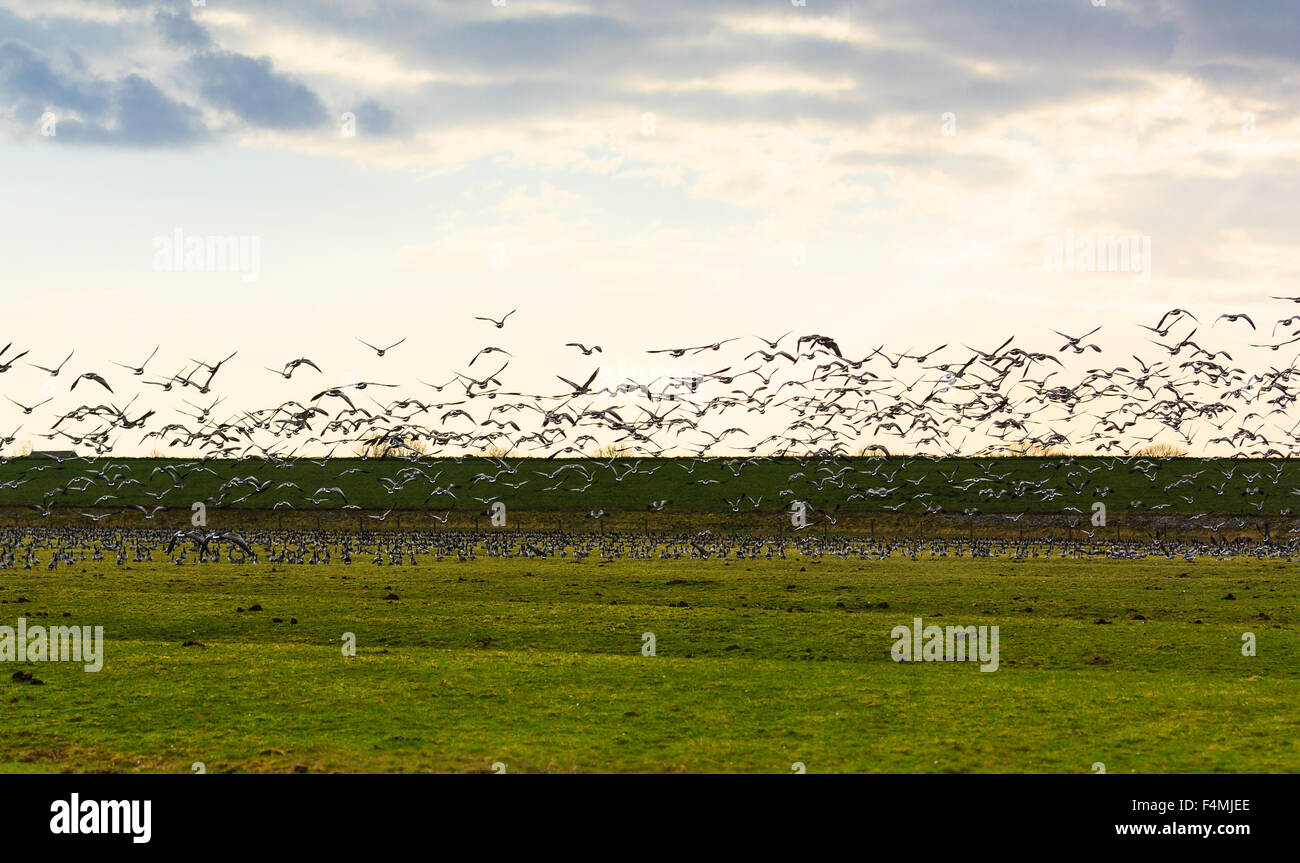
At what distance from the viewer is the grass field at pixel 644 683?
2039 centimetres

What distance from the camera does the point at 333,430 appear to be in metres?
50.8

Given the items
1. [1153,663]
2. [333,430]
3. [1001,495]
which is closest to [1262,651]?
[1153,663]

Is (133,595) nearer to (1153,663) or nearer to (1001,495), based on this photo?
(1153,663)

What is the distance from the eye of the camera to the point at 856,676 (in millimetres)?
27906

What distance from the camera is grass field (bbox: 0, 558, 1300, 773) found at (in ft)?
66.9

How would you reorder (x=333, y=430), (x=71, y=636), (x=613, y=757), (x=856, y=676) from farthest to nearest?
(x=333, y=430) < (x=71, y=636) < (x=856, y=676) < (x=613, y=757)

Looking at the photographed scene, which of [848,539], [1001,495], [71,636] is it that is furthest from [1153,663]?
[1001,495]

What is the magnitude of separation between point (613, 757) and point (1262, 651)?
21.9m

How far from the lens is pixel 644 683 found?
1051 inches

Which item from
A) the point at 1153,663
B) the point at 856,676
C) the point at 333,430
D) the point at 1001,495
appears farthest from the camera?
the point at 1001,495

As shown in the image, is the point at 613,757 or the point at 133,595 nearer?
the point at 613,757
